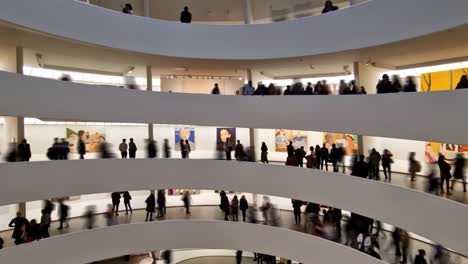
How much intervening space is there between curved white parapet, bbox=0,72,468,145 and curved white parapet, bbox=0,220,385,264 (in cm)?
414

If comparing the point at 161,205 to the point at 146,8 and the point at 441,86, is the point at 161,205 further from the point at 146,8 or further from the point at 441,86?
the point at 441,86

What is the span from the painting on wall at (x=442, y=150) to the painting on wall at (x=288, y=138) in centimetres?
633

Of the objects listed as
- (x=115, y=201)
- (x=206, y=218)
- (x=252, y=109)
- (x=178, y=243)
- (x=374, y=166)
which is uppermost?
(x=252, y=109)

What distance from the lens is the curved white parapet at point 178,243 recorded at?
1290cm

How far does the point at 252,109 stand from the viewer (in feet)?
50.7

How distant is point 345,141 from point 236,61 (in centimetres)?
655

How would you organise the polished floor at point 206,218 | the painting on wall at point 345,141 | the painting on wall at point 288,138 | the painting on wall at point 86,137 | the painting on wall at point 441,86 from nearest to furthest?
the polished floor at point 206,218, the painting on wall at point 441,86, the painting on wall at point 345,141, the painting on wall at point 86,137, the painting on wall at point 288,138

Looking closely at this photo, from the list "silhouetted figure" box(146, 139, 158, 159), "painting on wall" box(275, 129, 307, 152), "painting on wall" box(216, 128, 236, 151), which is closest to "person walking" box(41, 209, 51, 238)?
"silhouetted figure" box(146, 139, 158, 159)

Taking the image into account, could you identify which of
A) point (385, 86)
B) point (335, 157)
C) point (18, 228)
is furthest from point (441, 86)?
point (18, 228)

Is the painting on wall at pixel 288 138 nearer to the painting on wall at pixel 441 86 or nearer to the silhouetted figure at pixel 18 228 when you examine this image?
the painting on wall at pixel 441 86

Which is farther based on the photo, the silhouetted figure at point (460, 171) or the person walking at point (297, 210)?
the person walking at point (297, 210)

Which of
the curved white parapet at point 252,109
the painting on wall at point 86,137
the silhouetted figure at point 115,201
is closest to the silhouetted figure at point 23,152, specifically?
the curved white parapet at point 252,109

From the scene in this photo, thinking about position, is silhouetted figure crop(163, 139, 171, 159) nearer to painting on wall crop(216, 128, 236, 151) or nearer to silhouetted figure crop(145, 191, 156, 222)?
silhouetted figure crop(145, 191, 156, 222)

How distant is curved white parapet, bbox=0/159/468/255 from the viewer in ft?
33.7
